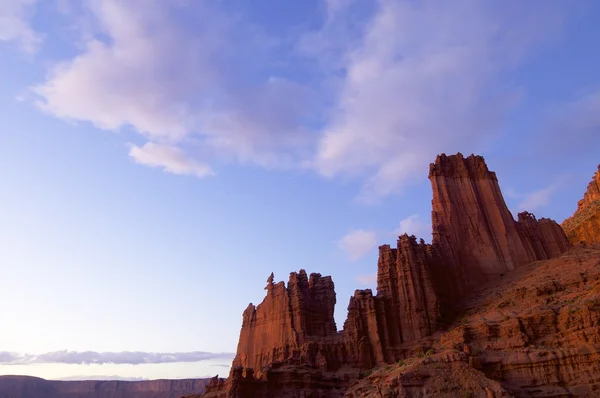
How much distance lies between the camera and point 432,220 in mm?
84000

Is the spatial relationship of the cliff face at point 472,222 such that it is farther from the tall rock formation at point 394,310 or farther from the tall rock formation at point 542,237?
the tall rock formation at point 394,310

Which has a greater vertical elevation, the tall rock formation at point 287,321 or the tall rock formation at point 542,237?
the tall rock formation at point 542,237

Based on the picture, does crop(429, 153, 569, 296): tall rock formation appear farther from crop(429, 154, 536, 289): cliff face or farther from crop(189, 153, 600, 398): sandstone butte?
crop(189, 153, 600, 398): sandstone butte

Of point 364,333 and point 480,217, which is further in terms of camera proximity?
point 480,217

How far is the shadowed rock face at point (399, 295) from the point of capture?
6730 centimetres

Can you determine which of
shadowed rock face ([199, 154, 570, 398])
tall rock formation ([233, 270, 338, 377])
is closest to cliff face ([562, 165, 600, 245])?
shadowed rock face ([199, 154, 570, 398])

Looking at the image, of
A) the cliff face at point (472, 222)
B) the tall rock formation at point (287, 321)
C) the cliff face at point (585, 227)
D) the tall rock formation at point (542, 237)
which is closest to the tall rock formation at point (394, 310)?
the cliff face at point (472, 222)

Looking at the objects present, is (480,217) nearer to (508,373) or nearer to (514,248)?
(514,248)

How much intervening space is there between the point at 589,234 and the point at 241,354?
71.6m

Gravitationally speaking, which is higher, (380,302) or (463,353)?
(380,302)

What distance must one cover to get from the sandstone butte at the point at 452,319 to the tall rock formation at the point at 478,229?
0.20 meters

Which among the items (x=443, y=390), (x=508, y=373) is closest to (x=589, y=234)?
(x=508, y=373)

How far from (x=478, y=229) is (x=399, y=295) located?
737 inches

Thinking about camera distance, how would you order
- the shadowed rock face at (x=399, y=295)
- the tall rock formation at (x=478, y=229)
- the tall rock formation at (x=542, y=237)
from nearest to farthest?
1. the shadowed rock face at (x=399, y=295)
2. the tall rock formation at (x=478, y=229)
3. the tall rock formation at (x=542, y=237)
